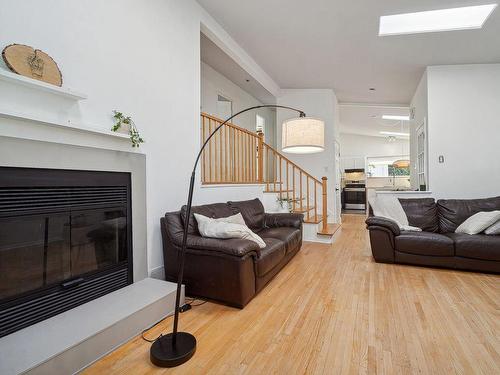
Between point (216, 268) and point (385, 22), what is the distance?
398 centimetres

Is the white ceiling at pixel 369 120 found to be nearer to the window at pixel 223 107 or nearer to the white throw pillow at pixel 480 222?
the window at pixel 223 107

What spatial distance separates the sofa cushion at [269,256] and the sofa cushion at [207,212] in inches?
25.3

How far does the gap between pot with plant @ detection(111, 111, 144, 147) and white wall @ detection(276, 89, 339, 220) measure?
4694mm

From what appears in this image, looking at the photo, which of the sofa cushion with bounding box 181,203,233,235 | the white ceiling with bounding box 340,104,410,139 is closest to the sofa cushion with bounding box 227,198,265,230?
the sofa cushion with bounding box 181,203,233,235

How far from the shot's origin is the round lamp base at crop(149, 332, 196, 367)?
1.59 metres

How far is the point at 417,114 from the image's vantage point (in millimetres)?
5719

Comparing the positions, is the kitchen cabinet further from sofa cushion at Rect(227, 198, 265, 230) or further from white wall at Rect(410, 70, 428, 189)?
sofa cushion at Rect(227, 198, 265, 230)

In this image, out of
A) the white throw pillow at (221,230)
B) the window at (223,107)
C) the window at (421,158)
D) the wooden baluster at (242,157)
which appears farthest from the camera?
the window at (223,107)

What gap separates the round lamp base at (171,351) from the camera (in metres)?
1.59

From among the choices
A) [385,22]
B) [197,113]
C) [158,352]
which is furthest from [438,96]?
[158,352]

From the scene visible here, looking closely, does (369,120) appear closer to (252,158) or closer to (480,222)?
(252,158)

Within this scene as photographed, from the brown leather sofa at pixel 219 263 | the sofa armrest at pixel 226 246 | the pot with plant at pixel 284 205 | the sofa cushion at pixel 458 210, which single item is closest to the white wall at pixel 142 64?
the brown leather sofa at pixel 219 263

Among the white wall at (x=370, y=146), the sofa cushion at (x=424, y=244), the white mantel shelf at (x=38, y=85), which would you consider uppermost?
the white wall at (x=370, y=146)

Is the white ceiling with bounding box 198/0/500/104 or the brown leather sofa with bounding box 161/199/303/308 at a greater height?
the white ceiling with bounding box 198/0/500/104
